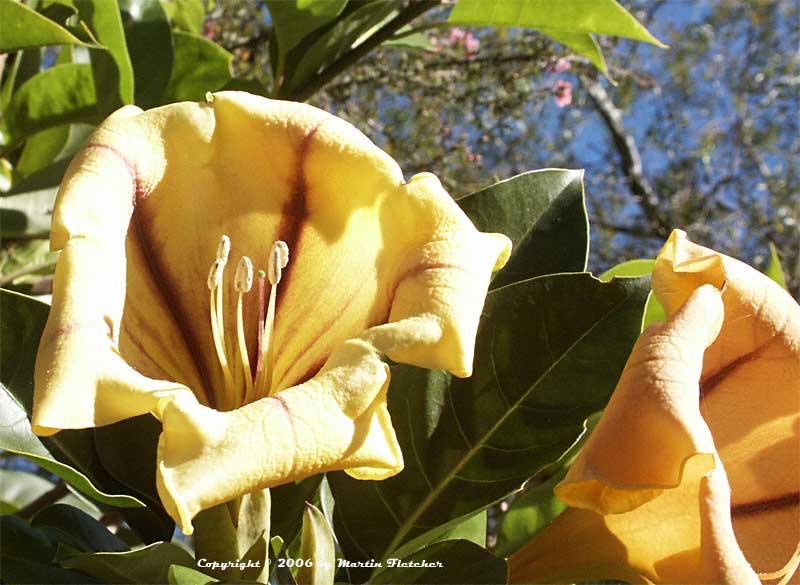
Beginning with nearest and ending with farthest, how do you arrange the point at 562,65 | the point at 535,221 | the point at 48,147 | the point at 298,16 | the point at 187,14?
the point at 535,221, the point at 298,16, the point at 48,147, the point at 187,14, the point at 562,65

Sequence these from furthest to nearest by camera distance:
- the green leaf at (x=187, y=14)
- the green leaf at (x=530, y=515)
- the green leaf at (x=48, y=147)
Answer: the green leaf at (x=187, y=14) → the green leaf at (x=48, y=147) → the green leaf at (x=530, y=515)

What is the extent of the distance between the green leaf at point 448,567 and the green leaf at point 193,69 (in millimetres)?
755

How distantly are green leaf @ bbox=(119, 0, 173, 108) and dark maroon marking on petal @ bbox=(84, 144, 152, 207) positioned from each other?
0.55 meters

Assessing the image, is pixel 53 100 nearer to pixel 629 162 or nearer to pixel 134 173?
pixel 134 173

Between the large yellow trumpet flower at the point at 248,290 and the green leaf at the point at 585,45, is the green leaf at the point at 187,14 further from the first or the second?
the large yellow trumpet flower at the point at 248,290

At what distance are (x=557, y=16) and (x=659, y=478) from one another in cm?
77

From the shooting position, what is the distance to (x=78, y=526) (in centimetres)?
97

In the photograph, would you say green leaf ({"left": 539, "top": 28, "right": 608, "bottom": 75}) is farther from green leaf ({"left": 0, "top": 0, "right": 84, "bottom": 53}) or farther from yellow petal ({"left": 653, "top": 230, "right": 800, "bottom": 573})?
green leaf ({"left": 0, "top": 0, "right": 84, "bottom": 53})

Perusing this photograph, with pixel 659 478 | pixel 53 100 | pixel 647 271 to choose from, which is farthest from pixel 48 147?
pixel 659 478

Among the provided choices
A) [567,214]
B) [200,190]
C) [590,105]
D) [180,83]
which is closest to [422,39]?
[180,83]

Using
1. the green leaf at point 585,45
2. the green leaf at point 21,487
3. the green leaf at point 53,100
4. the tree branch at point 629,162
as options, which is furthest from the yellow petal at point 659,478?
the tree branch at point 629,162

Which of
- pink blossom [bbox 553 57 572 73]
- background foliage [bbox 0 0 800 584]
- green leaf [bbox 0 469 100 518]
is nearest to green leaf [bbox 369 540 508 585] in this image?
background foliage [bbox 0 0 800 584]

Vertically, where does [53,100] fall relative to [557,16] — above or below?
below

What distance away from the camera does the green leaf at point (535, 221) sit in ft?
3.45
